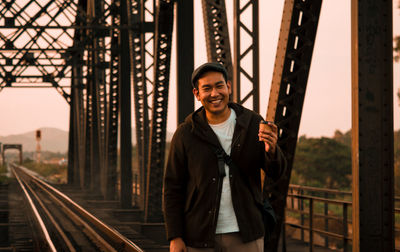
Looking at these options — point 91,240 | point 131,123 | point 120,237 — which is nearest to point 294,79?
point 120,237

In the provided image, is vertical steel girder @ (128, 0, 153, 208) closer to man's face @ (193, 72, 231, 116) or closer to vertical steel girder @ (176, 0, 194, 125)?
vertical steel girder @ (176, 0, 194, 125)

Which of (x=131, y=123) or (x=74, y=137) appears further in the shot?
(x=74, y=137)

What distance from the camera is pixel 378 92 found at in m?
4.87

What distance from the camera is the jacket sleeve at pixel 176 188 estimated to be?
388 cm

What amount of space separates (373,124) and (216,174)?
159 centimetres

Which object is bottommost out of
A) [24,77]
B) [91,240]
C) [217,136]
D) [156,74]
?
[91,240]

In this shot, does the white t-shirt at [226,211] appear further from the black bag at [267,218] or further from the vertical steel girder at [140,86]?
the vertical steel girder at [140,86]

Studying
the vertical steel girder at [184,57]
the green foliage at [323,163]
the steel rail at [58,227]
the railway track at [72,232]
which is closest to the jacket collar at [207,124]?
the railway track at [72,232]

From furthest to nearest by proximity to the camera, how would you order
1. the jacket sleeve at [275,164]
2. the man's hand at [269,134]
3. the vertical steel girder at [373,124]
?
the vertical steel girder at [373,124]
the jacket sleeve at [275,164]
the man's hand at [269,134]

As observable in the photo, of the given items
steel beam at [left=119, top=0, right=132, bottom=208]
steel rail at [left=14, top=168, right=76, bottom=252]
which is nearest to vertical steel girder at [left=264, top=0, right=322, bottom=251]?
steel rail at [left=14, top=168, right=76, bottom=252]

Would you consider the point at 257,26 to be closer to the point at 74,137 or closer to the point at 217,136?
the point at 217,136

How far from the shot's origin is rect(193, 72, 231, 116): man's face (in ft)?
12.5

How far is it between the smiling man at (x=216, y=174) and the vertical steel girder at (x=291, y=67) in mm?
2619

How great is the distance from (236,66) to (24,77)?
31.2 m
